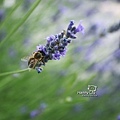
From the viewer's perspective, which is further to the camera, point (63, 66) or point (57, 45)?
point (63, 66)

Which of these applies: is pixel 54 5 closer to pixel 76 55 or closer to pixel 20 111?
pixel 76 55

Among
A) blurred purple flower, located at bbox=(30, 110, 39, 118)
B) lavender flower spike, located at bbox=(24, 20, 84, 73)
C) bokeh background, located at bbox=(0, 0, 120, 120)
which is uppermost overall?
bokeh background, located at bbox=(0, 0, 120, 120)

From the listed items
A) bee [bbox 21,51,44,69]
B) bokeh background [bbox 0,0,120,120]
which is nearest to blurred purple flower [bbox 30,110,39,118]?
bokeh background [bbox 0,0,120,120]

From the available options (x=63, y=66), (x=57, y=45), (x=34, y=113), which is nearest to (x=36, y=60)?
(x=57, y=45)

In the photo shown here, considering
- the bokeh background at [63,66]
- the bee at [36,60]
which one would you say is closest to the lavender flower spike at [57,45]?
the bee at [36,60]

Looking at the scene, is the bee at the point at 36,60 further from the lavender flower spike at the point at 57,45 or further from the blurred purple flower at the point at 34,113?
the blurred purple flower at the point at 34,113

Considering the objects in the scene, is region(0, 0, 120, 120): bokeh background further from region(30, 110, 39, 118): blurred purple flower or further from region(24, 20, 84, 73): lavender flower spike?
region(24, 20, 84, 73): lavender flower spike

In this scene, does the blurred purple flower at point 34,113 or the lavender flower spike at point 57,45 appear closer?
the lavender flower spike at point 57,45

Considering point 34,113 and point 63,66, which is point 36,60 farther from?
point 63,66
